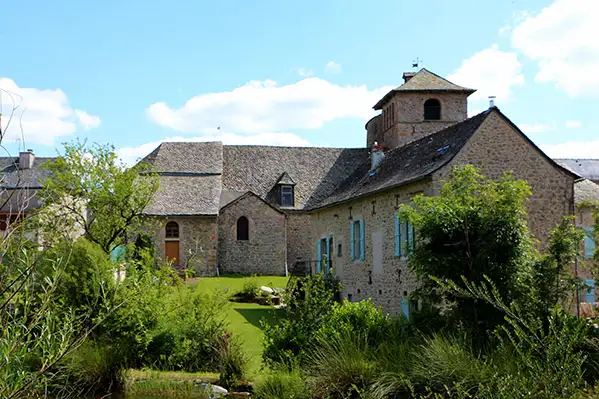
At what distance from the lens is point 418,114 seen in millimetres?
33781

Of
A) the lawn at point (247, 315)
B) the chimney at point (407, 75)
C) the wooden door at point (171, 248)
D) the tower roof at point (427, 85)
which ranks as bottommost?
the lawn at point (247, 315)

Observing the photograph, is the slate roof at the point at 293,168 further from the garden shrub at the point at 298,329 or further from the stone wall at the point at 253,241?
the garden shrub at the point at 298,329

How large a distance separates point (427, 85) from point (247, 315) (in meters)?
18.3

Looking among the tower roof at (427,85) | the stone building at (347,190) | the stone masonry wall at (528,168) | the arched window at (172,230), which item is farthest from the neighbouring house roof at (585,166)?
the stone masonry wall at (528,168)

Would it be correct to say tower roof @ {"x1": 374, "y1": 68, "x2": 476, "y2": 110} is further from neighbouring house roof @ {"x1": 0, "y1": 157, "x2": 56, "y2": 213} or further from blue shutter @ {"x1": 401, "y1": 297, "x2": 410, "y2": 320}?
neighbouring house roof @ {"x1": 0, "y1": 157, "x2": 56, "y2": 213}

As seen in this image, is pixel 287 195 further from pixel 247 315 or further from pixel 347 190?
pixel 247 315

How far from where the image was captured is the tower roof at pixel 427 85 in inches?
1321

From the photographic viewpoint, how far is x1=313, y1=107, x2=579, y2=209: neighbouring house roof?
17.0 metres

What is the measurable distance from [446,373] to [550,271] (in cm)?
374

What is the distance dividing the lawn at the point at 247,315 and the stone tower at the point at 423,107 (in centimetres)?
1002

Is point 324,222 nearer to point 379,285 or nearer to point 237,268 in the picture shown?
point 379,285

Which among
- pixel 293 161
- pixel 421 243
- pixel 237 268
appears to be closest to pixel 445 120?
pixel 293 161

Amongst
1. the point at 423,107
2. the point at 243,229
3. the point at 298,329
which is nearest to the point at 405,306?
the point at 298,329

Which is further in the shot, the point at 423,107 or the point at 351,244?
the point at 423,107
